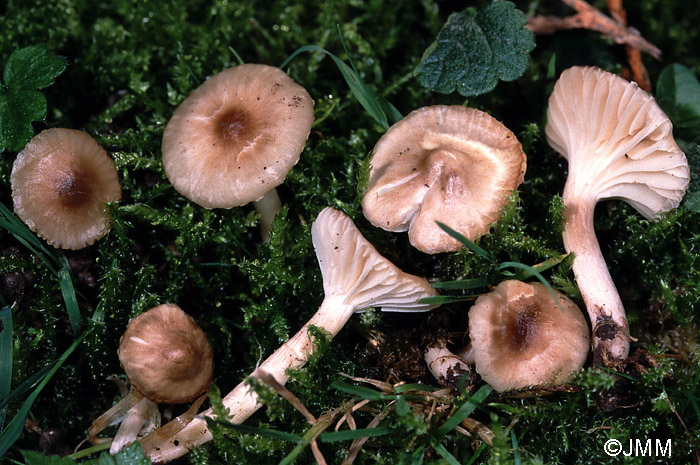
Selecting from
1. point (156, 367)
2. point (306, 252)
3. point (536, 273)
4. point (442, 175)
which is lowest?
point (156, 367)

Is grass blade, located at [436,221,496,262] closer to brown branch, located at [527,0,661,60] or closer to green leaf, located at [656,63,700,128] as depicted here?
green leaf, located at [656,63,700,128]

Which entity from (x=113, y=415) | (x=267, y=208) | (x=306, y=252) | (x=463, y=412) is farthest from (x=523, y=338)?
(x=113, y=415)

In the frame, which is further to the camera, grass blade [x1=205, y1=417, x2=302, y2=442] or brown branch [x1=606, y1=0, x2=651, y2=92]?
brown branch [x1=606, y1=0, x2=651, y2=92]

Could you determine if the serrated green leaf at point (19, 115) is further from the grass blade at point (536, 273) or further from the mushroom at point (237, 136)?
the grass blade at point (536, 273)

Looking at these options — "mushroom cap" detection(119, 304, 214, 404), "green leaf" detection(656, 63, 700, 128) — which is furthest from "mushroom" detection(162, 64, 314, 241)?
"green leaf" detection(656, 63, 700, 128)

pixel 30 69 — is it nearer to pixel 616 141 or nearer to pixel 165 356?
pixel 165 356

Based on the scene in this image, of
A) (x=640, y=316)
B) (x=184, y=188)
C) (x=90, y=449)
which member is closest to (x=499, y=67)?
(x=640, y=316)

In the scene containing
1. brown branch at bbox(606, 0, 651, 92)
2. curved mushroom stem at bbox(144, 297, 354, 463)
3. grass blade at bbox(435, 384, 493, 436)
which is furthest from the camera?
brown branch at bbox(606, 0, 651, 92)
